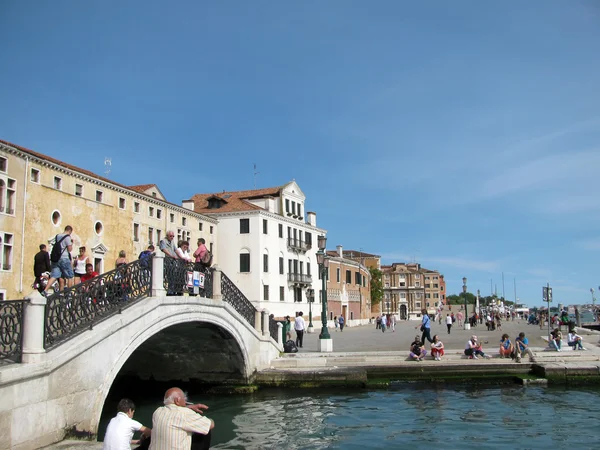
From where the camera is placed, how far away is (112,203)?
111ft

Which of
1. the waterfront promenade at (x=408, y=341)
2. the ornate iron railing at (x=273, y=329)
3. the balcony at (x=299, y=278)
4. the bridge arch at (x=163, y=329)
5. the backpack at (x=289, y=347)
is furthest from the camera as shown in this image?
the balcony at (x=299, y=278)

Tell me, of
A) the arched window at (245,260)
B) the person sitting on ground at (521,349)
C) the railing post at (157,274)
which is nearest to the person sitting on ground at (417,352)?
the person sitting on ground at (521,349)

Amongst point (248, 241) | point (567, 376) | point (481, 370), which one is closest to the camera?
point (567, 376)

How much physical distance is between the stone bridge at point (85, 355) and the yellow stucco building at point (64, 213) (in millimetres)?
13072

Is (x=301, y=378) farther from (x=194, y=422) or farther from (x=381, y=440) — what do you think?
(x=194, y=422)

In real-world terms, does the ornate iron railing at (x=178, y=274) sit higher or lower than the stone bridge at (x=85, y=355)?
higher

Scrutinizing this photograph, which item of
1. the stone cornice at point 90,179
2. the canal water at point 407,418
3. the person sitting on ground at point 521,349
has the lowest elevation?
the canal water at point 407,418

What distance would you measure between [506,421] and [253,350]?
745cm

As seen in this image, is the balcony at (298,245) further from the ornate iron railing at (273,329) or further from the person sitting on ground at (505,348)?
the person sitting on ground at (505,348)

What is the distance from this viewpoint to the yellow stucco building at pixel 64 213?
83.4ft

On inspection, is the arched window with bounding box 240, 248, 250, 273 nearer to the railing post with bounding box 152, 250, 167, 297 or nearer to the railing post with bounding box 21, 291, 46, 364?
the railing post with bounding box 152, 250, 167, 297

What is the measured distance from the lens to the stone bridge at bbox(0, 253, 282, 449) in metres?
7.09

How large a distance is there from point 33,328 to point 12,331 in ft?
0.84

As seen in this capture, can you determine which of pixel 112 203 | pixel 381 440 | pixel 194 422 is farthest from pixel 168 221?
pixel 194 422
